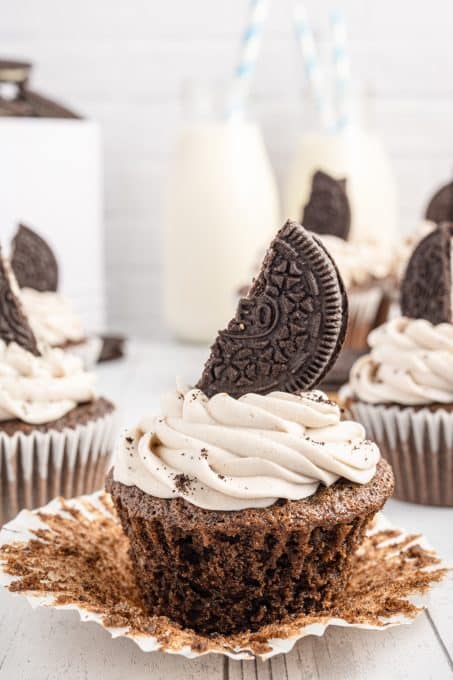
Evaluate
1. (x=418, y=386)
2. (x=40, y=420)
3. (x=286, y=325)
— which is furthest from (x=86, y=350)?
(x=286, y=325)

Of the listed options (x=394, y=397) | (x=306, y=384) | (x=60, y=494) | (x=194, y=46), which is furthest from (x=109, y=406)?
(x=194, y=46)

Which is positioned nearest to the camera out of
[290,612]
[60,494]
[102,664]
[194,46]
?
[102,664]

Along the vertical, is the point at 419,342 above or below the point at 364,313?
above

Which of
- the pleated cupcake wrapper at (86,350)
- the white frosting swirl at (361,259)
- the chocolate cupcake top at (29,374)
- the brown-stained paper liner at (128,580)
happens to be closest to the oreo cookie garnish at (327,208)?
the white frosting swirl at (361,259)

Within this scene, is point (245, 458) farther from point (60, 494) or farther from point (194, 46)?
point (194, 46)

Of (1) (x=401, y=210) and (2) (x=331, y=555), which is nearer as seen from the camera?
(2) (x=331, y=555)

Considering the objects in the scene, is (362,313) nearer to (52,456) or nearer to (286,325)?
(52,456)

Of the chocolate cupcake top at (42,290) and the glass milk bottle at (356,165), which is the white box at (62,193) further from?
the glass milk bottle at (356,165)

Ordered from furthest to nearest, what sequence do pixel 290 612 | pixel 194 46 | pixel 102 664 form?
pixel 194 46 → pixel 290 612 → pixel 102 664
